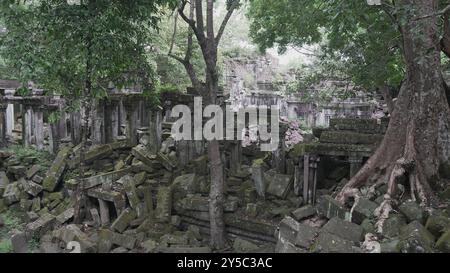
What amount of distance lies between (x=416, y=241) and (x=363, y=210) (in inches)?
49.3

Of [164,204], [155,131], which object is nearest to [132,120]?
[155,131]

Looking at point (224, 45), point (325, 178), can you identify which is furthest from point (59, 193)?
point (224, 45)

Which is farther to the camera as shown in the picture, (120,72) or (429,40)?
(120,72)

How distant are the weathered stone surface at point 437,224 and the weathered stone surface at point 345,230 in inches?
36.5

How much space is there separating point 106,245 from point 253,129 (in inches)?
211

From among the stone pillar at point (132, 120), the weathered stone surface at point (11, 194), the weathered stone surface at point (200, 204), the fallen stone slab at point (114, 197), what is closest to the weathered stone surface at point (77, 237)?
the fallen stone slab at point (114, 197)

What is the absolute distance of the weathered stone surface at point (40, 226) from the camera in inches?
338

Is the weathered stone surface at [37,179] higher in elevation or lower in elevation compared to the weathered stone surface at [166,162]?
lower

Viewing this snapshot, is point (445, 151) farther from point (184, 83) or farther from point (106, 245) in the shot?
point (184, 83)

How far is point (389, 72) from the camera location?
9.60 m

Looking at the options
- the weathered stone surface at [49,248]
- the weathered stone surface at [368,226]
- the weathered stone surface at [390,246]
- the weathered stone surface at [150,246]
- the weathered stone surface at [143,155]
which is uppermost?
the weathered stone surface at [143,155]

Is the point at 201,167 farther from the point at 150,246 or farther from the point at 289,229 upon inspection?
the point at 289,229

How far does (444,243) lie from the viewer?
5.22 meters

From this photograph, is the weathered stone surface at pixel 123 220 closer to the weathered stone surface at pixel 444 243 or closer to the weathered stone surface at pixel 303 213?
the weathered stone surface at pixel 303 213
